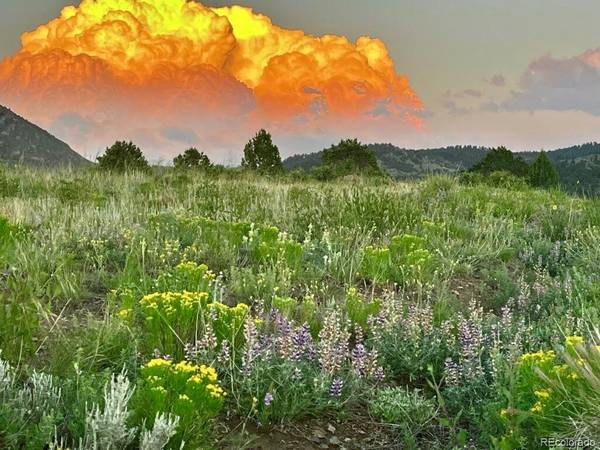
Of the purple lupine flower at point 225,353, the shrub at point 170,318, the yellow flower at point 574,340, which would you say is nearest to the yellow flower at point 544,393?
the yellow flower at point 574,340

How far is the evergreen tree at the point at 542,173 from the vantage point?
3866 centimetres

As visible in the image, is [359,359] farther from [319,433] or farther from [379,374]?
[319,433]

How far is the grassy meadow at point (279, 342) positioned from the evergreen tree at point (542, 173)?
109ft

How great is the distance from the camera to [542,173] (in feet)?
132

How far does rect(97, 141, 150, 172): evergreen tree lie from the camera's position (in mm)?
22175

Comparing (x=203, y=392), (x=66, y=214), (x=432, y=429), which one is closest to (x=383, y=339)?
(x=432, y=429)

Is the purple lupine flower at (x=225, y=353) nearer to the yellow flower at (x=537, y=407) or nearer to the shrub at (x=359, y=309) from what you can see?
the shrub at (x=359, y=309)

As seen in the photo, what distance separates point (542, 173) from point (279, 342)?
4047cm

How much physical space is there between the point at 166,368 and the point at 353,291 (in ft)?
7.61

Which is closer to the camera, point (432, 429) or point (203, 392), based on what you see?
point (203, 392)

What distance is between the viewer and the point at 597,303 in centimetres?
485

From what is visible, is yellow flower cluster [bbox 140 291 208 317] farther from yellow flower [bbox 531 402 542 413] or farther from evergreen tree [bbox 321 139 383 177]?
evergreen tree [bbox 321 139 383 177]

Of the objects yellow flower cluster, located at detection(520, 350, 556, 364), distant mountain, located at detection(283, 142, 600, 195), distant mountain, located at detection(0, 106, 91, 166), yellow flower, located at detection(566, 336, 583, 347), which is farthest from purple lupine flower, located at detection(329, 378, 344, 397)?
distant mountain, located at detection(283, 142, 600, 195)

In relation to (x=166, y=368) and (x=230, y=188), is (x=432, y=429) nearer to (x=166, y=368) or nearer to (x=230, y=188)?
(x=166, y=368)
